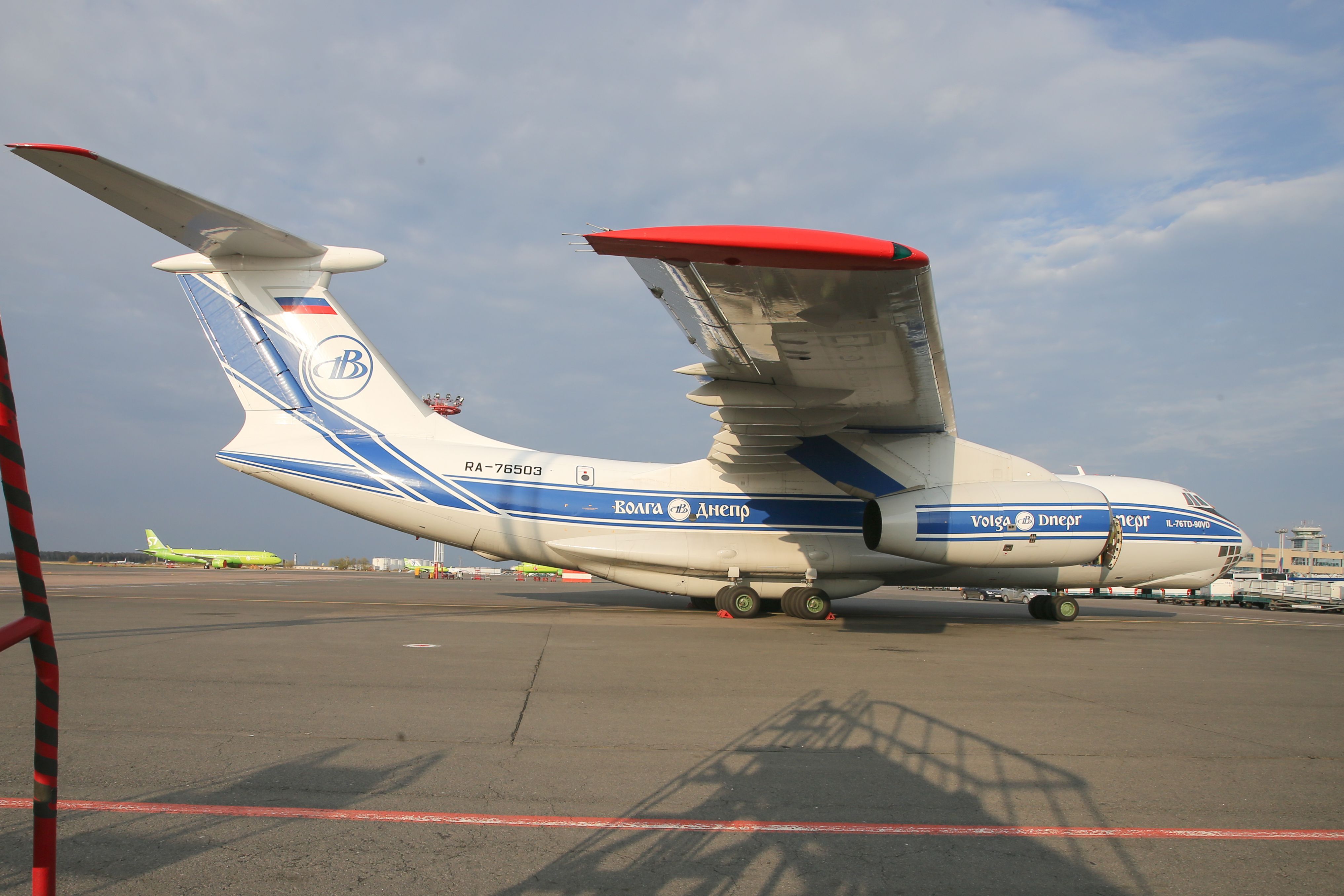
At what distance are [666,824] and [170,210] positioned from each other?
9142mm

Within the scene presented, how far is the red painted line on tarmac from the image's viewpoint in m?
2.98

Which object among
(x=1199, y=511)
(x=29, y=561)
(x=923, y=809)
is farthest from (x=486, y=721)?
(x=1199, y=511)

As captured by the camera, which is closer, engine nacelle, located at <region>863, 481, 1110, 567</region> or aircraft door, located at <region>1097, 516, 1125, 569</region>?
engine nacelle, located at <region>863, 481, 1110, 567</region>

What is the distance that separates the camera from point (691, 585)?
12734mm

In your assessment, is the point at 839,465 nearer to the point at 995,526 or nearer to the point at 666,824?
the point at 995,526

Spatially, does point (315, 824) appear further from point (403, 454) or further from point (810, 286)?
point (403, 454)

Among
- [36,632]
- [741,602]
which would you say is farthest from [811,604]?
[36,632]

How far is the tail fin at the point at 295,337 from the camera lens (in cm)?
1131

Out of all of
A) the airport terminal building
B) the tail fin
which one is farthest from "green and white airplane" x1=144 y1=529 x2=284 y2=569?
the airport terminal building

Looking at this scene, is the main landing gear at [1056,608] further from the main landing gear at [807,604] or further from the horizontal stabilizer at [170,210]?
the horizontal stabilizer at [170,210]

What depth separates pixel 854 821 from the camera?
3.14 m

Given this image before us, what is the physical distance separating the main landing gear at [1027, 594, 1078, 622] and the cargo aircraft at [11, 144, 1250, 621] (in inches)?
→ 1.1

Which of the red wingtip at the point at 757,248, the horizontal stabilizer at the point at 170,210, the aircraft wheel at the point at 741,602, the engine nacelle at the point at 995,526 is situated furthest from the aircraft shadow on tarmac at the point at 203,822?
the aircraft wheel at the point at 741,602

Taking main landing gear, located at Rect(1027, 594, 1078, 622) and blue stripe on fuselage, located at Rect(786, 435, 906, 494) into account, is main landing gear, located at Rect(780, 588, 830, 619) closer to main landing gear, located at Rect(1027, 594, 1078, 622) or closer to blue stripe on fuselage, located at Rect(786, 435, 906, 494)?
blue stripe on fuselage, located at Rect(786, 435, 906, 494)
